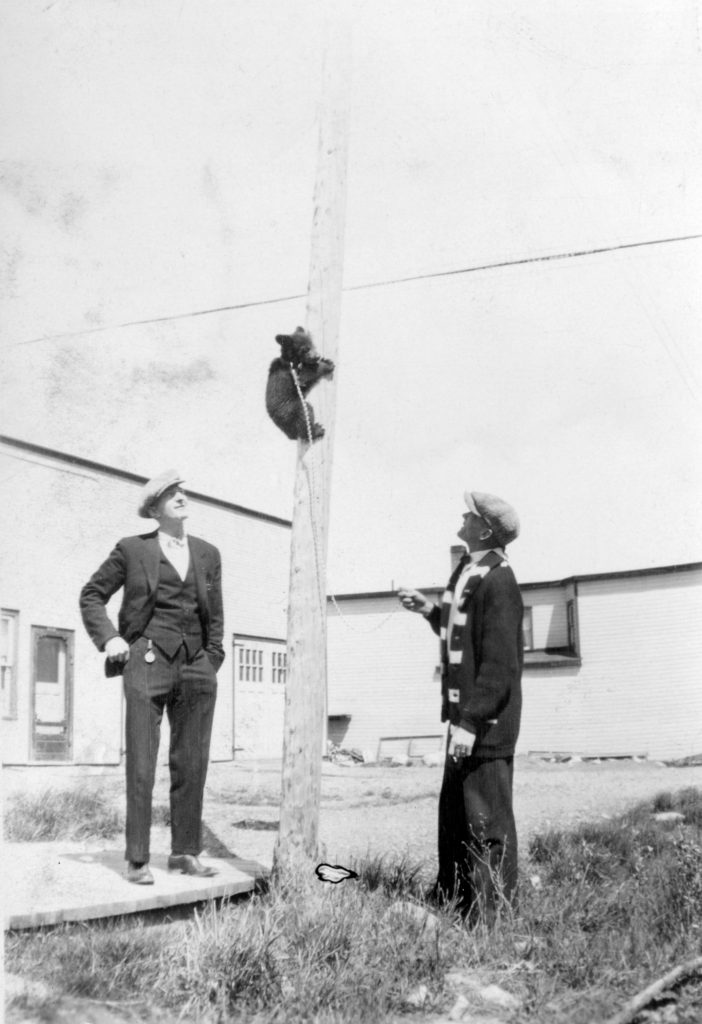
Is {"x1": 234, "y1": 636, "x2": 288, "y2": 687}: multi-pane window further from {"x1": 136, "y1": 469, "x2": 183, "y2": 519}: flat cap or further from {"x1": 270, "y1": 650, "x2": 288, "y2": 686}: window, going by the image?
{"x1": 136, "y1": 469, "x2": 183, "y2": 519}: flat cap

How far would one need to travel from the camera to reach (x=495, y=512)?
15.9 feet

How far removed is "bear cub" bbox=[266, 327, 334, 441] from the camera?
506 cm

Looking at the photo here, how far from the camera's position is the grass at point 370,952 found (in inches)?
135

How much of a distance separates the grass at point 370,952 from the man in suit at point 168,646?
1.83 feet

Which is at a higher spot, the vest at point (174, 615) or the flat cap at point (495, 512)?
the flat cap at point (495, 512)

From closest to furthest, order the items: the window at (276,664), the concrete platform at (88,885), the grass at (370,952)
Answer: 1. the grass at (370,952)
2. the concrete platform at (88,885)
3. the window at (276,664)

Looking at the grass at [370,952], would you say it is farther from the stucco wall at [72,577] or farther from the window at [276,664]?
the window at [276,664]

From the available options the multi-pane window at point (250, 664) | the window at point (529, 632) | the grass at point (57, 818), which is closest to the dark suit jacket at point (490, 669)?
the grass at point (57, 818)

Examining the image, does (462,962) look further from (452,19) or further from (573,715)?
(573,715)

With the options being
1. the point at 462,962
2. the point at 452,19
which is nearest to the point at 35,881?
the point at 462,962

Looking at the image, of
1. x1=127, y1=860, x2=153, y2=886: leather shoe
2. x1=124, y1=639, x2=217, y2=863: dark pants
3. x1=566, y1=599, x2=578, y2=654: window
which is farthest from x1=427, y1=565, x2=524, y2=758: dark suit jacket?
x1=566, y1=599, x2=578, y2=654: window

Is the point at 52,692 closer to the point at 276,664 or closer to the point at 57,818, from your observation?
the point at 276,664

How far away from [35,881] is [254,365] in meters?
3.34

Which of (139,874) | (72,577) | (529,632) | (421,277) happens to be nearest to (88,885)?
(139,874)
